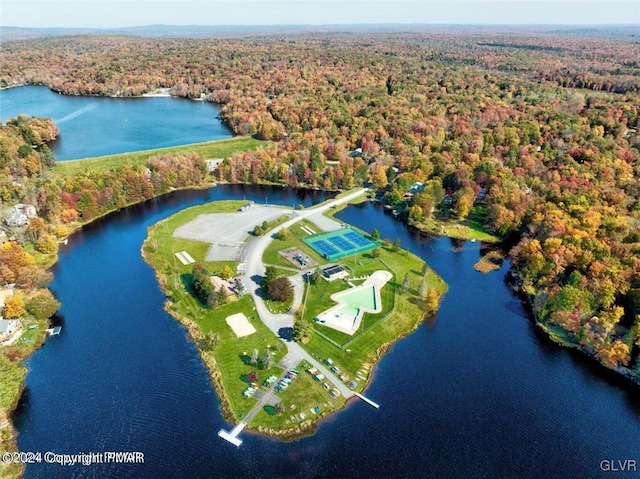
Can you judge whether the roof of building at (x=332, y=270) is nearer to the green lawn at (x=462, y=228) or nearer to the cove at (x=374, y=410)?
the cove at (x=374, y=410)

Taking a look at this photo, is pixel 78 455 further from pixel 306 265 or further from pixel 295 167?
pixel 295 167

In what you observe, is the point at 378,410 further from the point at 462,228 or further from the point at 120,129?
the point at 120,129

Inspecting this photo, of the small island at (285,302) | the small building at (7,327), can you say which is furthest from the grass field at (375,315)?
the small building at (7,327)

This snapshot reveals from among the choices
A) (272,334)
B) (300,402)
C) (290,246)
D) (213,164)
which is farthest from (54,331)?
(213,164)

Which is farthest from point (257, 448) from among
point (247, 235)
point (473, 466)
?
point (247, 235)

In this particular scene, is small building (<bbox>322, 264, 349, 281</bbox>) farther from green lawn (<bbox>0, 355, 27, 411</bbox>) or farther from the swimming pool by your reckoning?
green lawn (<bbox>0, 355, 27, 411</bbox>)

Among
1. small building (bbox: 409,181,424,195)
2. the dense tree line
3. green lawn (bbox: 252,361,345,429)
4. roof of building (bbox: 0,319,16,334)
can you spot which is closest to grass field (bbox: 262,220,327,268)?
the dense tree line
